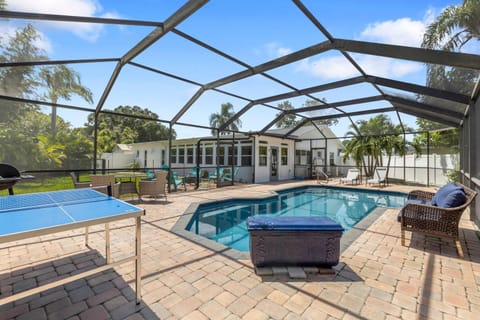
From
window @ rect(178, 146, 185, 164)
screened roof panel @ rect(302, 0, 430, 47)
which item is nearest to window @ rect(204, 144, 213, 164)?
window @ rect(178, 146, 185, 164)

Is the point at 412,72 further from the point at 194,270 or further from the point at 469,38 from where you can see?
the point at 194,270

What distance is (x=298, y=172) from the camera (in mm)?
15156

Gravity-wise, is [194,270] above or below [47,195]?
below

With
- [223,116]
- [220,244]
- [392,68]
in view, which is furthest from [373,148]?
[223,116]

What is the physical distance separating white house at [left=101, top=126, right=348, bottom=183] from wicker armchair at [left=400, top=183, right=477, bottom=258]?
7.69 metres

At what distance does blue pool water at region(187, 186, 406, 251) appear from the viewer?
16.7 ft

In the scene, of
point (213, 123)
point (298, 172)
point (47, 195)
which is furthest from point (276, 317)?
point (213, 123)

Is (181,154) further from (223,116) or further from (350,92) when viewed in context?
(350,92)

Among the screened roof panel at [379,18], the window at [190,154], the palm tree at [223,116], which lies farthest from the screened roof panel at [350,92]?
the palm tree at [223,116]

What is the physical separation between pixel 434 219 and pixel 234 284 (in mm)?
3046

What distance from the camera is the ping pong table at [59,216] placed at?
1593mm

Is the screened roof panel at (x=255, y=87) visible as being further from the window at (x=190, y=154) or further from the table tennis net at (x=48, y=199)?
the window at (x=190, y=154)

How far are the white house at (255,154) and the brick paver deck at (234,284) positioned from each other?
7.30 metres

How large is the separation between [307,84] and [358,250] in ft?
15.7
